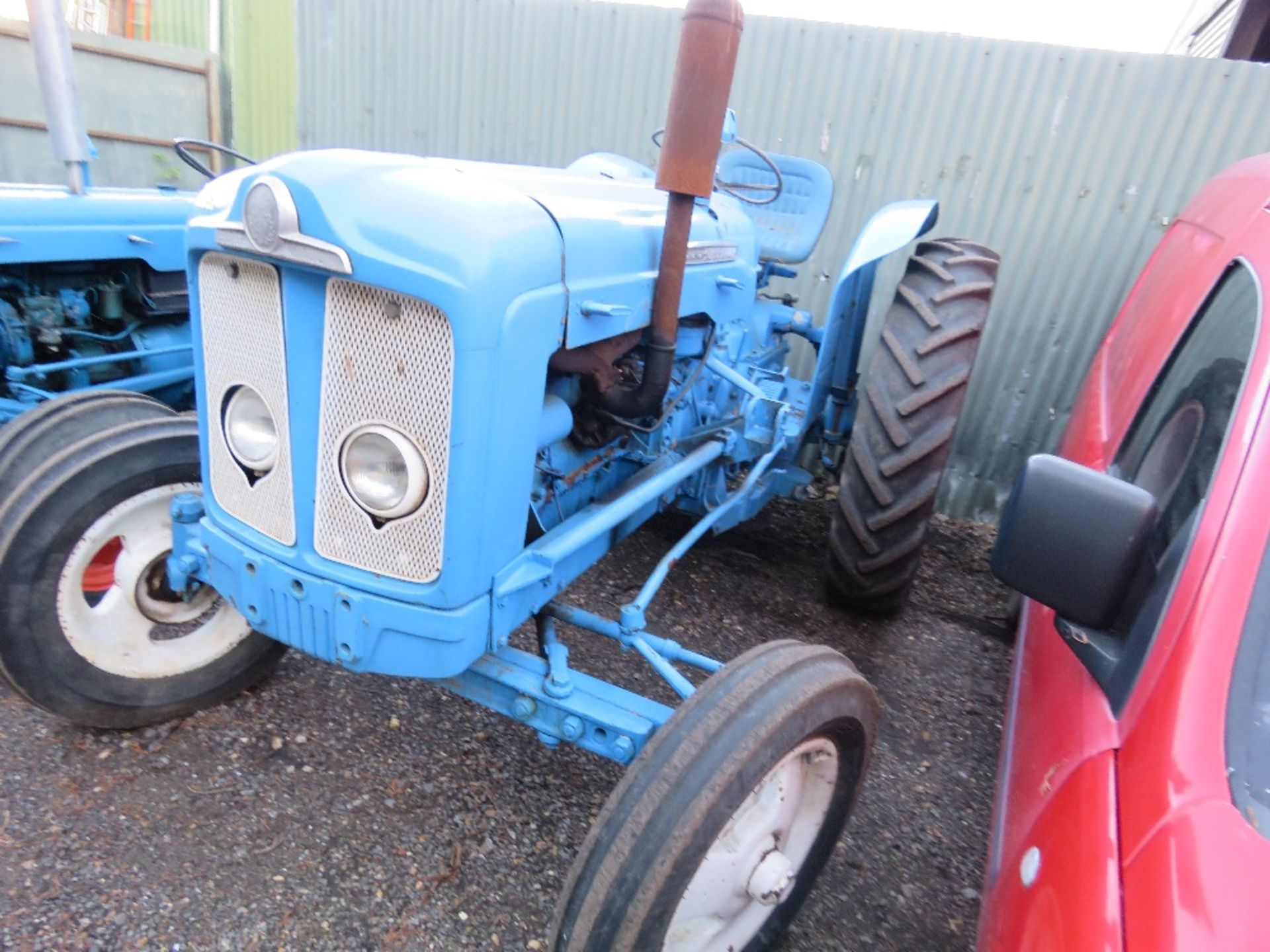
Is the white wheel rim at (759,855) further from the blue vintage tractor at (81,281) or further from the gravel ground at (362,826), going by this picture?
the blue vintage tractor at (81,281)

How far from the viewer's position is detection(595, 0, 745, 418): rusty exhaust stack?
1379 mm

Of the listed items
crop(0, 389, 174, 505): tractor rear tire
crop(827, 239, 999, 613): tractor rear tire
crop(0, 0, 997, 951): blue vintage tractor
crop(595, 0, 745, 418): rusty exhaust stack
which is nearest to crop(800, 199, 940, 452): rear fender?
crop(827, 239, 999, 613): tractor rear tire

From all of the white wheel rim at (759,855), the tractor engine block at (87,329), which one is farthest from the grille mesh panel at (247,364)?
the tractor engine block at (87,329)

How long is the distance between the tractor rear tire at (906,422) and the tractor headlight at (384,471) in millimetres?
1661

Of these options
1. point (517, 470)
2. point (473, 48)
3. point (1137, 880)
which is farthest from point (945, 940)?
point (473, 48)

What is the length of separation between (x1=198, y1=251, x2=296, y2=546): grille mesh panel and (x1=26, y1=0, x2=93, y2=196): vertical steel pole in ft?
4.70

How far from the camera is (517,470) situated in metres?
1.47

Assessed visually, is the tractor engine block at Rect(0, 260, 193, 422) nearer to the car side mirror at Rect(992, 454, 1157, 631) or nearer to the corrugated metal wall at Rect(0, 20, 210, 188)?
the car side mirror at Rect(992, 454, 1157, 631)

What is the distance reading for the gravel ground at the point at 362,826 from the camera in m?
1.65

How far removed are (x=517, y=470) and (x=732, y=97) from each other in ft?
11.2

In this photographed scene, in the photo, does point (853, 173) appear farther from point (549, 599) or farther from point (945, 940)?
point (945, 940)

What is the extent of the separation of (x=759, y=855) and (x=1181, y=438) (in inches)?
42.4

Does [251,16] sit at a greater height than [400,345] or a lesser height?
greater

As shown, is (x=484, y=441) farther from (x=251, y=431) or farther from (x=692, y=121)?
(x=692, y=121)
